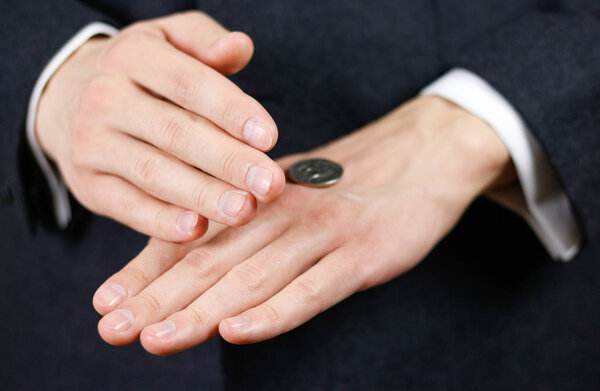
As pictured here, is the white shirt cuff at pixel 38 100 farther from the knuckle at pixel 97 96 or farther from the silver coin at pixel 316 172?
the silver coin at pixel 316 172

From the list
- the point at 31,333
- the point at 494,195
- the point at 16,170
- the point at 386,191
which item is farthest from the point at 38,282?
the point at 494,195

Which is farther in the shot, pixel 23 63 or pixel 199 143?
pixel 23 63

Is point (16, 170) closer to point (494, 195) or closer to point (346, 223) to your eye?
point (346, 223)

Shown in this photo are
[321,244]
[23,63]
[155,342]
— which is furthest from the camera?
[23,63]

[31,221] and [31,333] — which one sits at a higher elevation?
[31,221]

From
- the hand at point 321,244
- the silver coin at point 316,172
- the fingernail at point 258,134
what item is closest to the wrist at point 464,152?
the hand at point 321,244

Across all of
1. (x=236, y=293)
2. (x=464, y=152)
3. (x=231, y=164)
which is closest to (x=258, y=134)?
(x=231, y=164)

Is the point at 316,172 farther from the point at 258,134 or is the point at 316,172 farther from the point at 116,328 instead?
the point at 116,328

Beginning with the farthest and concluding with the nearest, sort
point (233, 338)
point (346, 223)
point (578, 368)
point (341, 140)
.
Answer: point (578, 368), point (341, 140), point (346, 223), point (233, 338)
